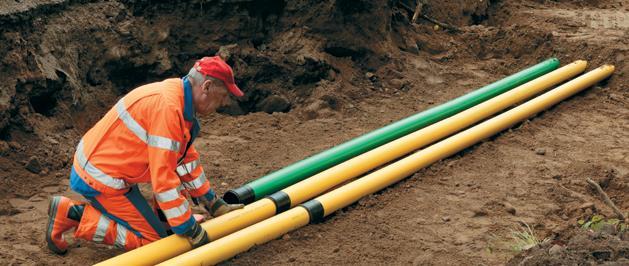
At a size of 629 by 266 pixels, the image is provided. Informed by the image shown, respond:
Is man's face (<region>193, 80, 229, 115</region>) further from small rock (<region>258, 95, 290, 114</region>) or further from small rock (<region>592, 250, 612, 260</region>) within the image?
small rock (<region>258, 95, 290, 114</region>)

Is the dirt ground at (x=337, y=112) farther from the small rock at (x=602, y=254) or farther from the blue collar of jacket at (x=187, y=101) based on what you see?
the blue collar of jacket at (x=187, y=101)

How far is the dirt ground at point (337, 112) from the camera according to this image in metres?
5.44

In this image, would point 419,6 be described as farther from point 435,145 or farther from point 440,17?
point 435,145

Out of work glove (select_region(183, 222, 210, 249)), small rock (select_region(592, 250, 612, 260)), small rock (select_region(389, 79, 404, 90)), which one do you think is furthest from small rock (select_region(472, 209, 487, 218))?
small rock (select_region(389, 79, 404, 90))

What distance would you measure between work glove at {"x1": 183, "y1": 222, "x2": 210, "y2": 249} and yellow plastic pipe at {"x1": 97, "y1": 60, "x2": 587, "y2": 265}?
4cm

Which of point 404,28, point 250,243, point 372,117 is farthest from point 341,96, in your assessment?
point 250,243

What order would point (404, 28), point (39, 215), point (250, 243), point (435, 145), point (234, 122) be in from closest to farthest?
point (250, 243) → point (39, 215) → point (435, 145) → point (234, 122) → point (404, 28)

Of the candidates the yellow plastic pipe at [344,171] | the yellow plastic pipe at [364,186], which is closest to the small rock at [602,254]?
the yellow plastic pipe at [364,186]

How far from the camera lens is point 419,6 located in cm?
979

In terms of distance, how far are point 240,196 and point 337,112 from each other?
2.35 meters

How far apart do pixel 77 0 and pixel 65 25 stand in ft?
1.01

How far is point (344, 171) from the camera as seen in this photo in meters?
6.08

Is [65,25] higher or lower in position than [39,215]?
higher

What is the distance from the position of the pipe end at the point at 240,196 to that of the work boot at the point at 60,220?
1067 mm
